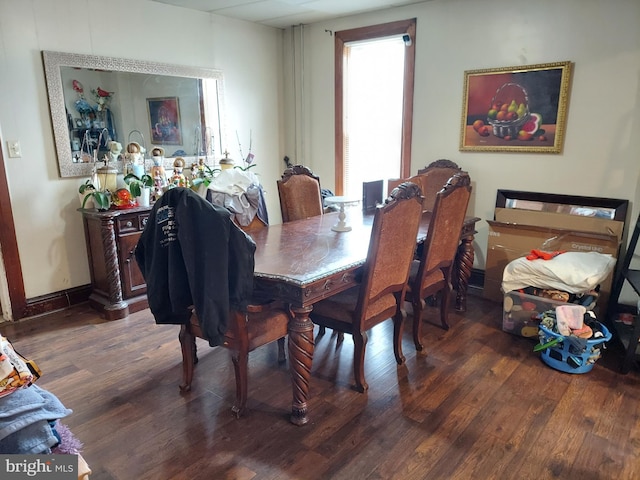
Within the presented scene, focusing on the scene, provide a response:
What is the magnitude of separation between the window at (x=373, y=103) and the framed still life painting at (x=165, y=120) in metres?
1.55

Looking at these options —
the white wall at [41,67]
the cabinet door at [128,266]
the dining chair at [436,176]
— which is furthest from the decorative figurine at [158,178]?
the dining chair at [436,176]

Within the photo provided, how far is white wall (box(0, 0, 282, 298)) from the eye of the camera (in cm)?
306

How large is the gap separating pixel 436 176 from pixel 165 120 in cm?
237

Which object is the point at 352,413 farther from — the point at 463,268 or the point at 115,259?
the point at 115,259

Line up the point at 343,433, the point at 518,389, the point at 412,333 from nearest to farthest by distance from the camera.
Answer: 1. the point at 343,433
2. the point at 518,389
3. the point at 412,333

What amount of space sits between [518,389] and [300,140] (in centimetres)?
338

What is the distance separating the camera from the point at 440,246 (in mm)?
2715

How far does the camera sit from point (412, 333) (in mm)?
3016

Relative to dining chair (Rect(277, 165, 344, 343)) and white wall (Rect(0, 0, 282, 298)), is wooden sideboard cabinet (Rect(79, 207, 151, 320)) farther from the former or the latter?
dining chair (Rect(277, 165, 344, 343))

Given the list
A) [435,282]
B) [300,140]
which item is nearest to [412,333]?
[435,282]

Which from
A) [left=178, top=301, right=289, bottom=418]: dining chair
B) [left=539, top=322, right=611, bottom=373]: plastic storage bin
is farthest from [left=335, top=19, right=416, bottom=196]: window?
[left=178, top=301, right=289, bottom=418]: dining chair

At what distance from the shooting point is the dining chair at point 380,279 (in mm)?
2113

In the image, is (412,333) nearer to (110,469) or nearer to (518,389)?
(518,389)

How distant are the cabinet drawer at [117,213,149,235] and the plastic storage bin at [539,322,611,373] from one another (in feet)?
9.32
